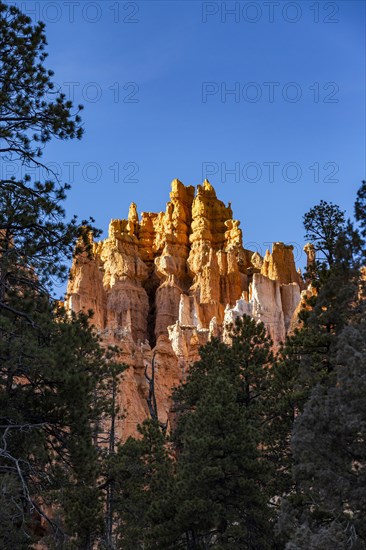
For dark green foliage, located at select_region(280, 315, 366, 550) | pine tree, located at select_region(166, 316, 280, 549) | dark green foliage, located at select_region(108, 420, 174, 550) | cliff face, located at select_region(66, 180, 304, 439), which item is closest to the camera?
dark green foliage, located at select_region(280, 315, 366, 550)

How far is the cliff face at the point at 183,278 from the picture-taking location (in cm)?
7688

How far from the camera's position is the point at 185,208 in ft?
321

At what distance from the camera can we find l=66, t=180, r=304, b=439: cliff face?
7688 centimetres

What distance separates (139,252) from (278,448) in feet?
228

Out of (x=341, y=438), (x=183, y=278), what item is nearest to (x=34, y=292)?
(x=341, y=438)

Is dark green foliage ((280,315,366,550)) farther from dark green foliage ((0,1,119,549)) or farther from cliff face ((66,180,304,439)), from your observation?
cliff face ((66,180,304,439))

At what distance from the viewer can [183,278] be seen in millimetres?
88250

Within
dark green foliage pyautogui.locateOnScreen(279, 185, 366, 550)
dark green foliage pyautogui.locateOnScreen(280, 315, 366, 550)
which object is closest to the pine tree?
dark green foliage pyautogui.locateOnScreen(279, 185, 366, 550)

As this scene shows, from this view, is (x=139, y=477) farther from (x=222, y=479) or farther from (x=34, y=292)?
(x=34, y=292)

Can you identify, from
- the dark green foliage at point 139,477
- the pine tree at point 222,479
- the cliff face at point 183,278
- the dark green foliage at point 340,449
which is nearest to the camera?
the dark green foliage at point 340,449

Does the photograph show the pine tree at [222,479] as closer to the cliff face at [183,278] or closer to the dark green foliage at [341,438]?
the dark green foliage at [341,438]

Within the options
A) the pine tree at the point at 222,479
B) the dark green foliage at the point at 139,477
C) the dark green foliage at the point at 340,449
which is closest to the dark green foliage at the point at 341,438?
the dark green foliage at the point at 340,449

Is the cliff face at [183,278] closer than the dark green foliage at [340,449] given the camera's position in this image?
No

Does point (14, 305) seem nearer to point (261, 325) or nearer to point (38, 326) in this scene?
point (38, 326)
